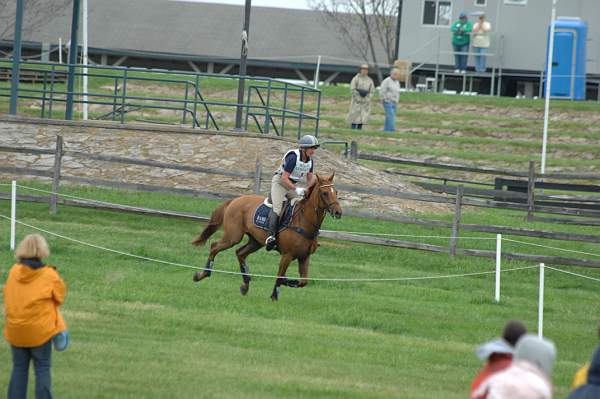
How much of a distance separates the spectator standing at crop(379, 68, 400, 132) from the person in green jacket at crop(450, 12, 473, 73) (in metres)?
5.28

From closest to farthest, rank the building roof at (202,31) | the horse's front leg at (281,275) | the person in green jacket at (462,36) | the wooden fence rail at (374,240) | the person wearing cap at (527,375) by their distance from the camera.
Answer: the person wearing cap at (527,375) → the horse's front leg at (281,275) → the wooden fence rail at (374,240) → the person in green jacket at (462,36) → the building roof at (202,31)

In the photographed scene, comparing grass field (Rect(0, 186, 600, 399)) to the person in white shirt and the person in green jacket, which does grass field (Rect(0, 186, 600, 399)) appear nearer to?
the person in white shirt

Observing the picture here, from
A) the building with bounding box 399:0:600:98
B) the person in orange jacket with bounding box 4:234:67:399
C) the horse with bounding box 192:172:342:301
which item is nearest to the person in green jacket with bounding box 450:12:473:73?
the building with bounding box 399:0:600:98

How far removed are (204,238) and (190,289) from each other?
1.23 metres

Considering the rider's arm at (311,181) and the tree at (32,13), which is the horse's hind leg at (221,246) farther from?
the tree at (32,13)

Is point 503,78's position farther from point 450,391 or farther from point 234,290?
point 450,391

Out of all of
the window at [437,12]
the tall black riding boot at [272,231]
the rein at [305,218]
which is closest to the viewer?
Result: the rein at [305,218]

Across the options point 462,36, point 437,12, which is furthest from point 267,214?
point 437,12

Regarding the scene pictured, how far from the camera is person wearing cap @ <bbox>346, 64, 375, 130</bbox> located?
38.8m

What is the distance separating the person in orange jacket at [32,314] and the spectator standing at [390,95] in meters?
28.6

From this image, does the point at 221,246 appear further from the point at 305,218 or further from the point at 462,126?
the point at 462,126

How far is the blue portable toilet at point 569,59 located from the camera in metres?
42.9

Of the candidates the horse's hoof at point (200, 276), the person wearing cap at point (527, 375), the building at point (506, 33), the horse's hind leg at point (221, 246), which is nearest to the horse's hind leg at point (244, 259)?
the horse's hind leg at point (221, 246)

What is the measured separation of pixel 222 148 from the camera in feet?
93.1
